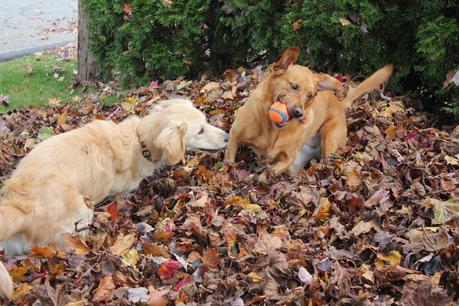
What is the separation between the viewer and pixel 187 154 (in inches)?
245

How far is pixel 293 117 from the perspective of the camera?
5.46 meters

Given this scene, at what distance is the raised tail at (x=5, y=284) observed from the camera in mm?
3457

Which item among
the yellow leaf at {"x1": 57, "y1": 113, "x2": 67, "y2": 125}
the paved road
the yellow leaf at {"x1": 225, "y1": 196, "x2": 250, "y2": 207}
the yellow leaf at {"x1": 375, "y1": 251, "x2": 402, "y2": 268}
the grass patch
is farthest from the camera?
the paved road

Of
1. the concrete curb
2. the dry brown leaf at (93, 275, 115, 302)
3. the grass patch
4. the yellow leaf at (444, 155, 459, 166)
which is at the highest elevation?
the yellow leaf at (444, 155, 459, 166)

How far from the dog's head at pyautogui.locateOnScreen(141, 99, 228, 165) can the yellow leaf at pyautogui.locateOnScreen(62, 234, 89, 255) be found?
1257mm

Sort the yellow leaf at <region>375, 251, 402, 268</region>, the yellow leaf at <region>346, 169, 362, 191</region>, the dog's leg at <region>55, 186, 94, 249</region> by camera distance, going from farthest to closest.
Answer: the yellow leaf at <region>346, 169, 362, 191</region> → the dog's leg at <region>55, 186, 94, 249</region> → the yellow leaf at <region>375, 251, 402, 268</region>

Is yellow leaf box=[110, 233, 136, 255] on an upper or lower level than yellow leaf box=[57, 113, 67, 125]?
upper

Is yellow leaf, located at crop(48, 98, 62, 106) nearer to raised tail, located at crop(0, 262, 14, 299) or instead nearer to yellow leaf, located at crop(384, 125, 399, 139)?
yellow leaf, located at crop(384, 125, 399, 139)

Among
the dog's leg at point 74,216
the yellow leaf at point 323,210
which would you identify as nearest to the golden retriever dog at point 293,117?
the yellow leaf at point 323,210

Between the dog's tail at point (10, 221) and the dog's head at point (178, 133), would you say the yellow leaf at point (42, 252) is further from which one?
the dog's head at point (178, 133)

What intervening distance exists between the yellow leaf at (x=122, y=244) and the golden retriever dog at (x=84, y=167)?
1.34 feet

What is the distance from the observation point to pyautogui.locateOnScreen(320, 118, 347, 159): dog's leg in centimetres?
615

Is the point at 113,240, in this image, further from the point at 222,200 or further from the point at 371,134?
the point at 371,134

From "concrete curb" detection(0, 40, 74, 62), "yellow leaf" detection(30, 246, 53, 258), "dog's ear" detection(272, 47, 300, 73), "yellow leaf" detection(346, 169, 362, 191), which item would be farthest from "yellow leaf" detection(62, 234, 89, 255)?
"concrete curb" detection(0, 40, 74, 62)
